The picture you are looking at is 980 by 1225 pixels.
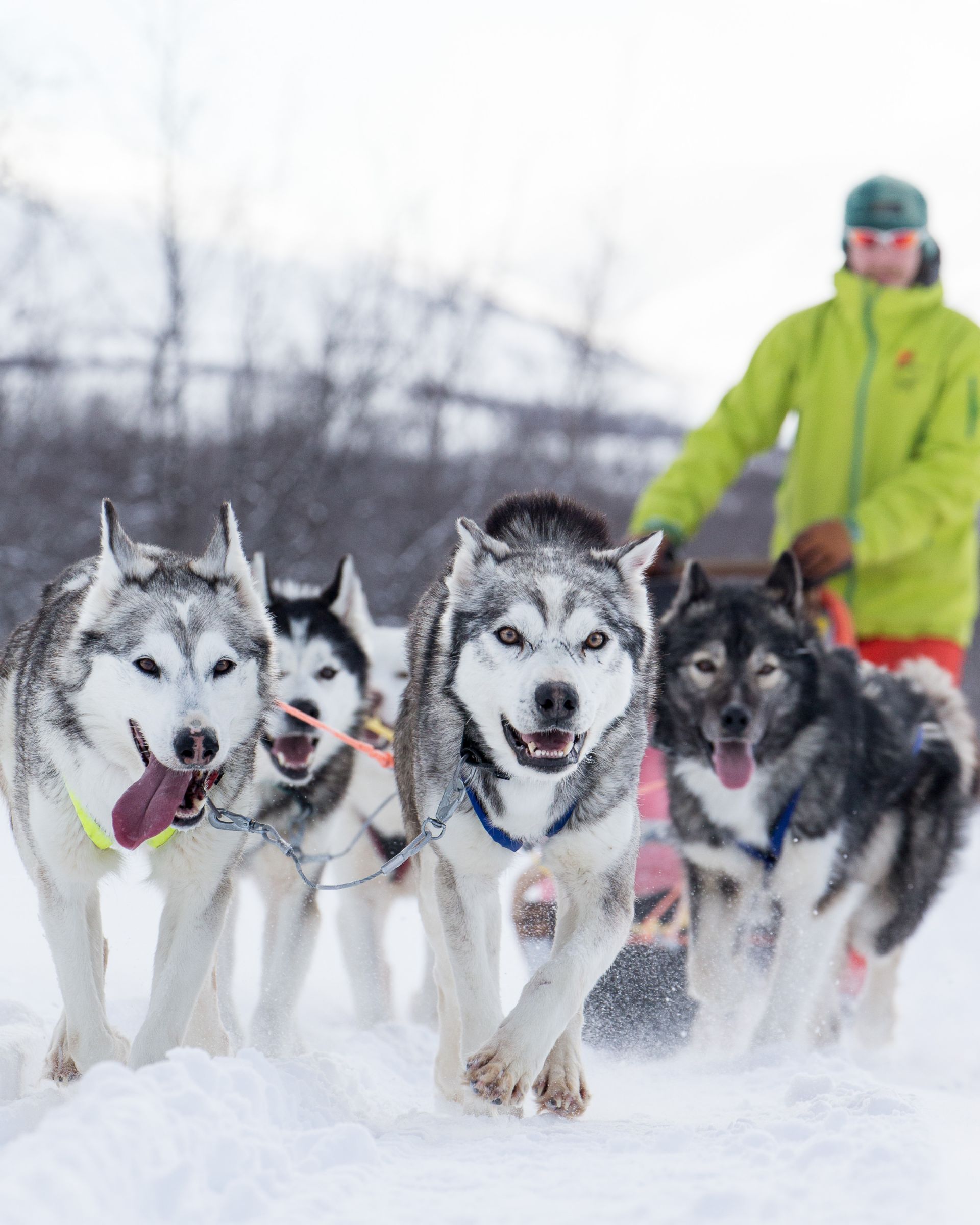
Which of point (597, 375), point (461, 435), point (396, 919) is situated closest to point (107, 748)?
point (396, 919)

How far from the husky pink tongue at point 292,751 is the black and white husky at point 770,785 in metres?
1.06

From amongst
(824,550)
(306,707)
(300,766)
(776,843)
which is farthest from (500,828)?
(824,550)

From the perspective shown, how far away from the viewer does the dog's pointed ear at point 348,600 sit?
383 centimetres

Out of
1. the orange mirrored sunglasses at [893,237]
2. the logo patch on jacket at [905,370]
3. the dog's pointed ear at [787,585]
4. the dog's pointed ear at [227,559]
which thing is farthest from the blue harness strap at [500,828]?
the orange mirrored sunglasses at [893,237]

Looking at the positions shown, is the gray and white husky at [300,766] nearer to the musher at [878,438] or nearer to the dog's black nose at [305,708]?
the dog's black nose at [305,708]

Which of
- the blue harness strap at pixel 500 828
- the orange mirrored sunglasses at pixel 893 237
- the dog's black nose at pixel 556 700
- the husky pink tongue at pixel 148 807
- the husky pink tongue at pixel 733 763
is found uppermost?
the orange mirrored sunglasses at pixel 893 237

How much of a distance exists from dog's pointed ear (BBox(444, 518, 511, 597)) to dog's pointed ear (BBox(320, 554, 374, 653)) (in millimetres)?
1214

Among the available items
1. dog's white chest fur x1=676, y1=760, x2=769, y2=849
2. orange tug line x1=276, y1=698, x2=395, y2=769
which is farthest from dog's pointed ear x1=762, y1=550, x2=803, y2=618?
orange tug line x1=276, y1=698, x2=395, y2=769

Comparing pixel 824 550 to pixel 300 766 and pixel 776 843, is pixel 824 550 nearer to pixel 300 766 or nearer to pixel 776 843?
pixel 776 843

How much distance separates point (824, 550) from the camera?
12.4ft

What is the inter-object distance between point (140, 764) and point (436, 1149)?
88cm

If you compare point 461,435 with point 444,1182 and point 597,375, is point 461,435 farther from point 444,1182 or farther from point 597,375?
point 444,1182

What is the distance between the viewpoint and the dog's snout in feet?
11.3

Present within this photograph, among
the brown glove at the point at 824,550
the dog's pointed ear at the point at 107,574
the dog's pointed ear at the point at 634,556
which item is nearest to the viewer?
the dog's pointed ear at the point at 107,574
